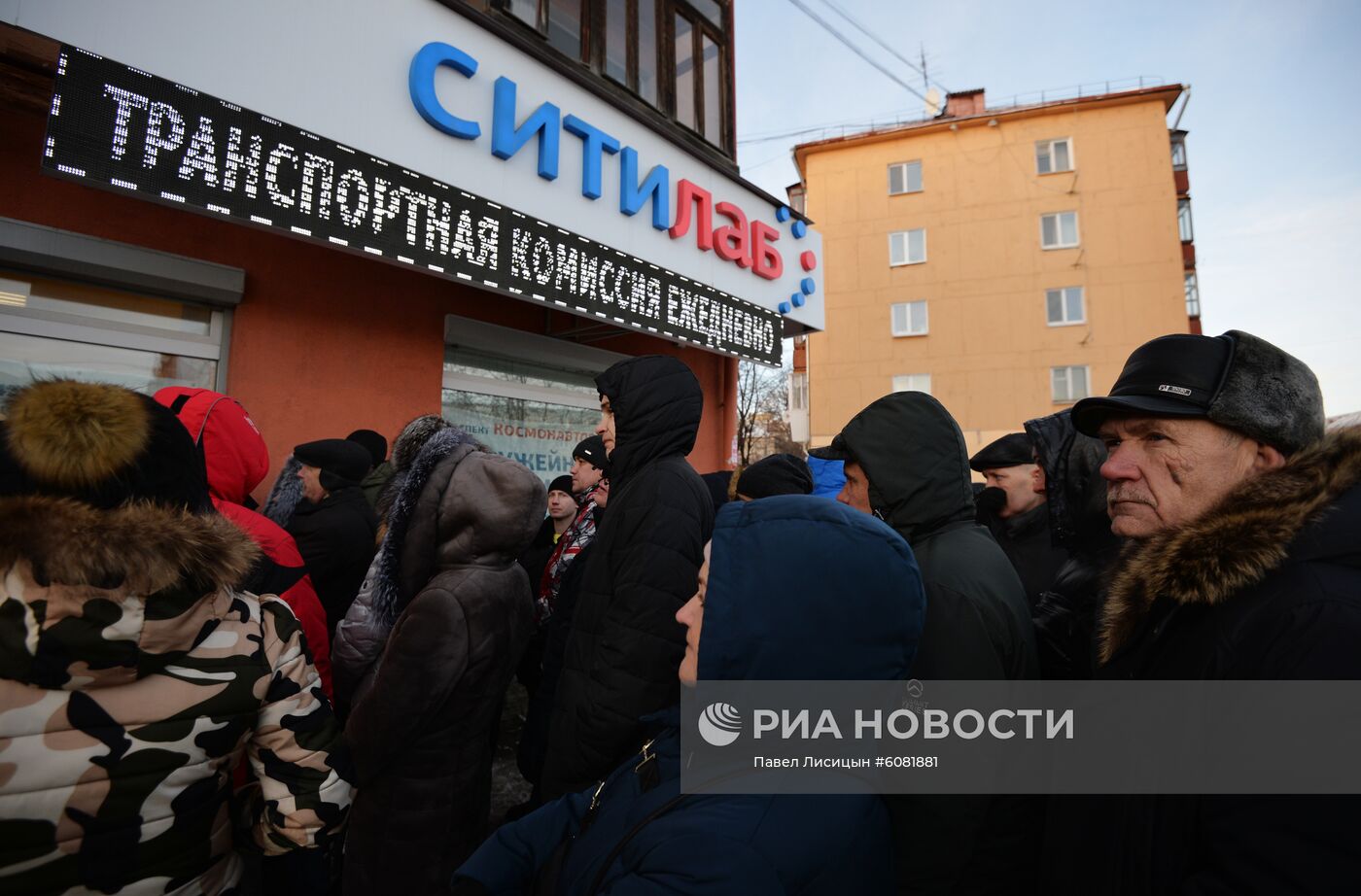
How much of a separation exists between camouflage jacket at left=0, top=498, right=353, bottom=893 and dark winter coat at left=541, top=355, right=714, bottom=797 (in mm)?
813

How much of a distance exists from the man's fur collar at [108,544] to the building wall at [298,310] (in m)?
4.07

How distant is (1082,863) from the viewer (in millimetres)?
1340

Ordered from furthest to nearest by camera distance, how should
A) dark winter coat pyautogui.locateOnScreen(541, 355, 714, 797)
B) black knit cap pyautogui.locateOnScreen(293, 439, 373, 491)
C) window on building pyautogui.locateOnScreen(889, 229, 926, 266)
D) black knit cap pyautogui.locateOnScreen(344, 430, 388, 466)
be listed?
1. window on building pyautogui.locateOnScreen(889, 229, 926, 266)
2. black knit cap pyautogui.locateOnScreen(344, 430, 388, 466)
3. black knit cap pyautogui.locateOnScreen(293, 439, 373, 491)
4. dark winter coat pyautogui.locateOnScreen(541, 355, 714, 797)

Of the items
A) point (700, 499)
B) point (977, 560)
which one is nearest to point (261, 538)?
point (700, 499)

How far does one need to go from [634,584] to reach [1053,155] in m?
25.3

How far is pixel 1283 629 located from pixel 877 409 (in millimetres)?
1290

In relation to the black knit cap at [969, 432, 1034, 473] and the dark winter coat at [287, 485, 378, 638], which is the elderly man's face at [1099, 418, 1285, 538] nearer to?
the black knit cap at [969, 432, 1034, 473]

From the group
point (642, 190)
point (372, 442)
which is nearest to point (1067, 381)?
point (642, 190)

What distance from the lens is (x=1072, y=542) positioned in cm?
263

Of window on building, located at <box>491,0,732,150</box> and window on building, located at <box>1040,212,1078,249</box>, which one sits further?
window on building, located at <box>1040,212,1078,249</box>

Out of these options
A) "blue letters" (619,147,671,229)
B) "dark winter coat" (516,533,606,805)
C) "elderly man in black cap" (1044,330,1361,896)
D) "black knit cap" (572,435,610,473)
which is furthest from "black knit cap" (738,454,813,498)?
"blue letters" (619,147,671,229)

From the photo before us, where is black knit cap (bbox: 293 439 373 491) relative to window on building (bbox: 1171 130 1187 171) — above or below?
below

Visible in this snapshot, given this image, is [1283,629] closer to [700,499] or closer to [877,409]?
[877,409]

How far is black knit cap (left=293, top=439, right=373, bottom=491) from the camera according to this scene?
3486mm
